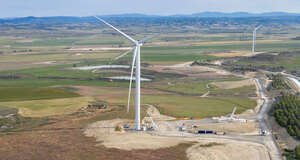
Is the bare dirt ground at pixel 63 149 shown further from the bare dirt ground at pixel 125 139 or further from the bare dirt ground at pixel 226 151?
the bare dirt ground at pixel 226 151

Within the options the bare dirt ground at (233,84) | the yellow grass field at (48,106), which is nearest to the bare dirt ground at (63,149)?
the yellow grass field at (48,106)

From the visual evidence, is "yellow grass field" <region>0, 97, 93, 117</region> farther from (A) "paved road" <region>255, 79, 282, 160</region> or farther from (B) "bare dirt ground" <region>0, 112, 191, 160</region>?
(A) "paved road" <region>255, 79, 282, 160</region>

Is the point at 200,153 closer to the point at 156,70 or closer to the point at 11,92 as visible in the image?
the point at 11,92

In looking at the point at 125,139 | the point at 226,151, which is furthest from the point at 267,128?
the point at 125,139

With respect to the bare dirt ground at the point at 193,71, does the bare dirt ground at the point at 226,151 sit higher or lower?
higher

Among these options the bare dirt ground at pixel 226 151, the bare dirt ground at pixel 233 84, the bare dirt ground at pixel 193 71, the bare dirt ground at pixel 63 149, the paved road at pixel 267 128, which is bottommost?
the bare dirt ground at pixel 193 71

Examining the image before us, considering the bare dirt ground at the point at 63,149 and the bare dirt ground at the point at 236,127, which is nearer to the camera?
the bare dirt ground at the point at 63,149

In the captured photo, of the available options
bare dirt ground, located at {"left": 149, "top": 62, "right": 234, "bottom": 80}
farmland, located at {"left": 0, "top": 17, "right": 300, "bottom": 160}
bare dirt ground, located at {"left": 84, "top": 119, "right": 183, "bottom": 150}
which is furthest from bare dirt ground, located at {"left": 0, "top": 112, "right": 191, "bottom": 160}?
bare dirt ground, located at {"left": 149, "top": 62, "right": 234, "bottom": 80}

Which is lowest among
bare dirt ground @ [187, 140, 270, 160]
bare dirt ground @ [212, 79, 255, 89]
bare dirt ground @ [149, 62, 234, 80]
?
bare dirt ground @ [149, 62, 234, 80]

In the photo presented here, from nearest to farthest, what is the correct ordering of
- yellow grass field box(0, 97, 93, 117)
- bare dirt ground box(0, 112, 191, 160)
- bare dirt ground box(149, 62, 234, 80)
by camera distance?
bare dirt ground box(0, 112, 191, 160) → yellow grass field box(0, 97, 93, 117) → bare dirt ground box(149, 62, 234, 80)

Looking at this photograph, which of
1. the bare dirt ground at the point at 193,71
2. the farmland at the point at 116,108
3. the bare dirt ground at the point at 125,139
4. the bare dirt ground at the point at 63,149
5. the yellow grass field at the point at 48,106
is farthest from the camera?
the bare dirt ground at the point at 193,71
